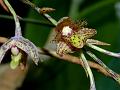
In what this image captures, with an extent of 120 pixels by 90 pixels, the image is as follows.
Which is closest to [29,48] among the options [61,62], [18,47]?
[18,47]

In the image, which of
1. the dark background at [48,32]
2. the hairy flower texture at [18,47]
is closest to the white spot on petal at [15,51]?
the hairy flower texture at [18,47]

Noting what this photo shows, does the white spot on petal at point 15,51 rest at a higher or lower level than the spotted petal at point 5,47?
lower

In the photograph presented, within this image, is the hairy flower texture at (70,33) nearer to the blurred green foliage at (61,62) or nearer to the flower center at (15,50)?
the flower center at (15,50)

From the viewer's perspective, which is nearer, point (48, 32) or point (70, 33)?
point (70, 33)

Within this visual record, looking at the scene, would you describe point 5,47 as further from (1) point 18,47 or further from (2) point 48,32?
(2) point 48,32

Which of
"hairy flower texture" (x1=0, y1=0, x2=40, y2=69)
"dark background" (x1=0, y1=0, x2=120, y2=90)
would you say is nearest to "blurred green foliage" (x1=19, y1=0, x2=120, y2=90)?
"dark background" (x1=0, y1=0, x2=120, y2=90)

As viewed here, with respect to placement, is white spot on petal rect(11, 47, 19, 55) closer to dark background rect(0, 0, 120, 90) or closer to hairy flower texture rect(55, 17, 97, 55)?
hairy flower texture rect(55, 17, 97, 55)

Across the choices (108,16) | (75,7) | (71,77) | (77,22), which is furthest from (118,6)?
(77,22)

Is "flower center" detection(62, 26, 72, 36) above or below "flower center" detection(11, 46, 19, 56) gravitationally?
above

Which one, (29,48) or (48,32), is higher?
(48,32)
